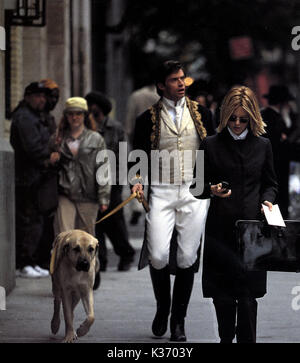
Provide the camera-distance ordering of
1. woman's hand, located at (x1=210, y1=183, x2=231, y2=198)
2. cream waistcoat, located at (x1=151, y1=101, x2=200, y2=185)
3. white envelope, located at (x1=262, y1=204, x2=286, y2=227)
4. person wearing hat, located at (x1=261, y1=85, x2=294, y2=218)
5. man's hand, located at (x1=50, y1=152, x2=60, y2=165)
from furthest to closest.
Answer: person wearing hat, located at (x1=261, y1=85, x2=294, y2=218)
man's hand, located at (x1=50, y1=152, x2=60, y2=165)
cream waistcoat, located at (x1=151, y1=101, x2=200, y2=185)
woman's hand, located at (x1=210, y1=183, x2=231, y2=198)
white envelope, located at (x1=262, y1=204, x2=286, y2=227)

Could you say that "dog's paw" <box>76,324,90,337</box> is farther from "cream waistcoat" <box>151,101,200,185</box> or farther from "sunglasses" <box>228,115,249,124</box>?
"sunglasses" <box>228,115,249,124</box>

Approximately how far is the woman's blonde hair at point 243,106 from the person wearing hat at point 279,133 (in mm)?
4542

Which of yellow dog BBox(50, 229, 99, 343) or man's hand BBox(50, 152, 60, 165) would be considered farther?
man's hand BBox(50, 152, 60, 165)

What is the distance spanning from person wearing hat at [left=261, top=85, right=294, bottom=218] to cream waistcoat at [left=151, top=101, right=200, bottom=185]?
142 inches

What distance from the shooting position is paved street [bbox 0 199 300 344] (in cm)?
829

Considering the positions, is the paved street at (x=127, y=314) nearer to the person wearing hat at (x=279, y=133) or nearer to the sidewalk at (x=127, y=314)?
the sidewalk at (x=127, y=314)

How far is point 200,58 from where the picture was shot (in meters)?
35.8

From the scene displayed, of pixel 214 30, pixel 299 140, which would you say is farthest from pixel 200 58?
pixel 299 140

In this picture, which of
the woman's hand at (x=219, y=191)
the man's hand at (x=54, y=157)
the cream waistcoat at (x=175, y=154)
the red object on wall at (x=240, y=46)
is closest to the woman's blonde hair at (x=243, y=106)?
the woman's hand at (x=219, y=191)

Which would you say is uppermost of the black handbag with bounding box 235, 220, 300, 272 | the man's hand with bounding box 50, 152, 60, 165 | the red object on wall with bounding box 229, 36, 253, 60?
the red object on wall with bounding box 229, 36, 253, 60

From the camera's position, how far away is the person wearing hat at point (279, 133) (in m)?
12.4

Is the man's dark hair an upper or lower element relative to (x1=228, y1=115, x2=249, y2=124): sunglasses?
upper

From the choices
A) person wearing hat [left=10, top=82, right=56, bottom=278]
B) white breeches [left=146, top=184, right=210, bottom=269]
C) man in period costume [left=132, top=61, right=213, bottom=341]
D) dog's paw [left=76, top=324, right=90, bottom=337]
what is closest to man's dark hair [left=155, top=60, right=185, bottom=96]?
man in period costume [left=132, top=61, right=213, bottom=341]
